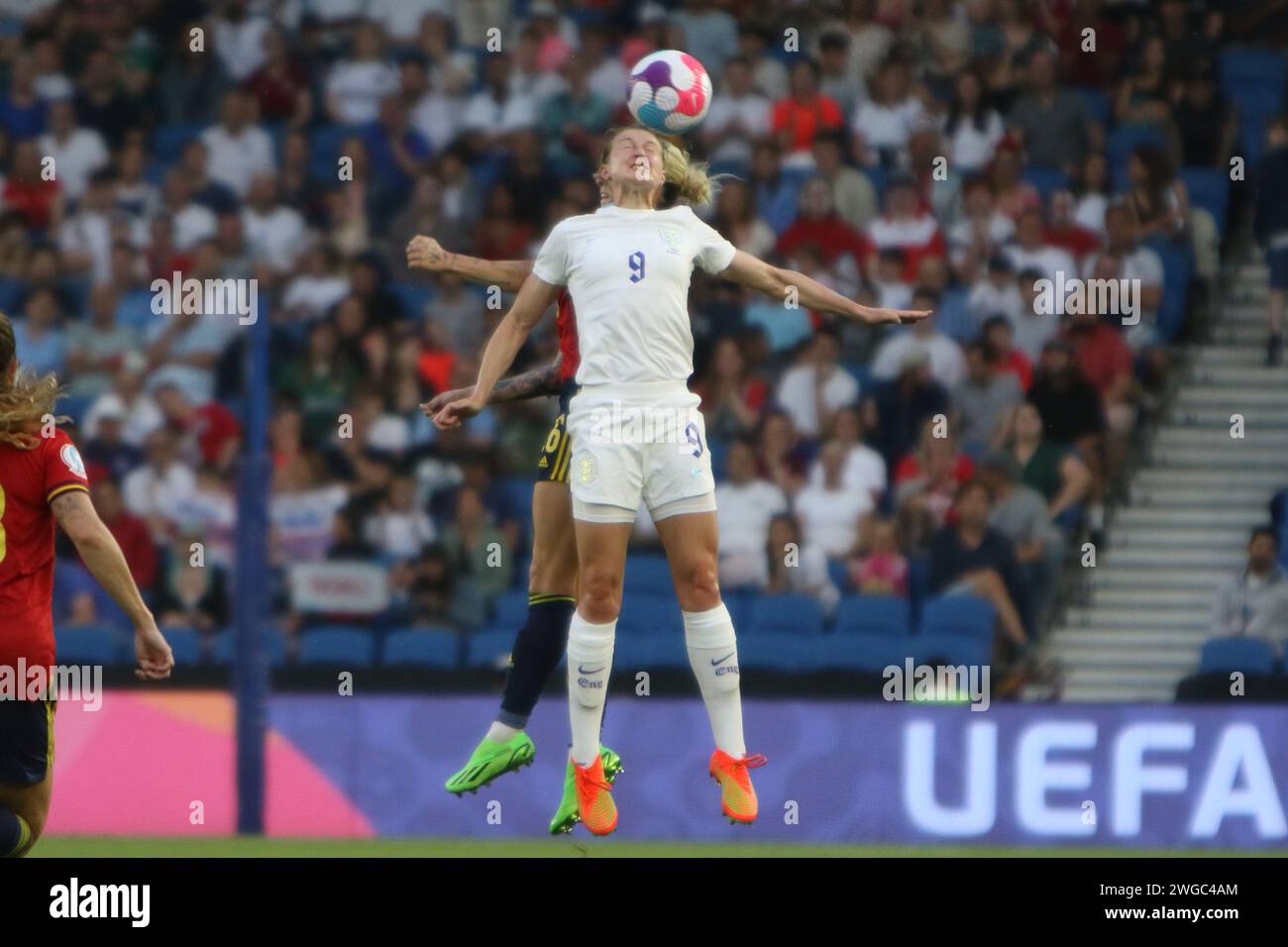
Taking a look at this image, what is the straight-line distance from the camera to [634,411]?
7.55m

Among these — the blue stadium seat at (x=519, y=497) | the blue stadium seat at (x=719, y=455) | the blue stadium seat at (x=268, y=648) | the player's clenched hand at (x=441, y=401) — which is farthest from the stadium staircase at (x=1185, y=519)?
the player's clenched hand at (x=441, y=401)

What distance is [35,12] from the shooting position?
15656 mm

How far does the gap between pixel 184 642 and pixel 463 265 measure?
441 centimetres

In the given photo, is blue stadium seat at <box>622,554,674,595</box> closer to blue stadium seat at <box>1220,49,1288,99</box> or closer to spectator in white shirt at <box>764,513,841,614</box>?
spectator in white shirt at <box>764,513,841,614</box>

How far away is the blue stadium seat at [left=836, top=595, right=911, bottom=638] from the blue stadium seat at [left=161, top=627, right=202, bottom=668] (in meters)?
3.30

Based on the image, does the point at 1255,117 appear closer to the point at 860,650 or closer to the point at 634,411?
the point at 860,650

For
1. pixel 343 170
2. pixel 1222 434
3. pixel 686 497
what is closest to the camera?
pixel 686 497

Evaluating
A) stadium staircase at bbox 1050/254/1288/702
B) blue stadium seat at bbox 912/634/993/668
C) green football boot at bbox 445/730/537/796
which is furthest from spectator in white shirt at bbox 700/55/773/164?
green football boot at bbox 445/730/537/796

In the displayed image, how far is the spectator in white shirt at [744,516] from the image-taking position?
39.5ft

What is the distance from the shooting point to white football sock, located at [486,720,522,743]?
8148 millimetres

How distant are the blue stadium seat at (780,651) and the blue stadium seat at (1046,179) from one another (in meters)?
3.87

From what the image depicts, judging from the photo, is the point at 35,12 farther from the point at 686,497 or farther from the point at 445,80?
the point at 686,497

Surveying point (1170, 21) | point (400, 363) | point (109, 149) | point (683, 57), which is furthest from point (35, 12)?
point (683, 57)

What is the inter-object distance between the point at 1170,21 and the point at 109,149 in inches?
278
